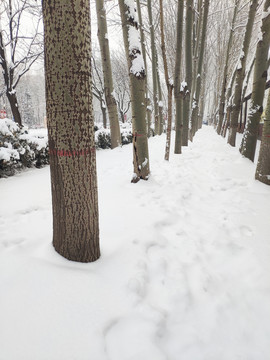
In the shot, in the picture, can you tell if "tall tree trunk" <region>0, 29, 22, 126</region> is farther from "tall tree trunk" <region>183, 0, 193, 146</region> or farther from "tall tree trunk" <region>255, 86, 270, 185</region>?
Answer: "tall tree trunk" <region>255, 86, 270, 185</region>

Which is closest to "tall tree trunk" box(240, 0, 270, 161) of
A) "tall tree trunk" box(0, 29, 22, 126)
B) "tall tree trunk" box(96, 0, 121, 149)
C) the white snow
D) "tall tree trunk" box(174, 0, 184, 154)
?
"tall tree trunk" box(174, 0, 184, 154)

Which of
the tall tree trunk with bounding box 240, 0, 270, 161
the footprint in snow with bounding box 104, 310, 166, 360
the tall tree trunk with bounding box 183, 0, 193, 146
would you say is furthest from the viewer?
the tall tree trunk with bounding box 183, 0, 193, 146

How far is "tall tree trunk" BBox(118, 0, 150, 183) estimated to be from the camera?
358 cm

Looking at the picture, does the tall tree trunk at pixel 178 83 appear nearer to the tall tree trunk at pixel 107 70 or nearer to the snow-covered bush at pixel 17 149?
the tall tree trunk at pixel 107 70

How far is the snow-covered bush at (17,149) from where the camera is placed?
177 inches

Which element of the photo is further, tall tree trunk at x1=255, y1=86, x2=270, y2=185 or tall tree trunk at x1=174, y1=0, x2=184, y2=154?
tall tree trunk at x1=174, y1=0, x2=184, y2=154

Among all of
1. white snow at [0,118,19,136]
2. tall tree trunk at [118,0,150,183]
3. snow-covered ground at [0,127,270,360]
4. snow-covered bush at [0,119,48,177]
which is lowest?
snow-covered ground at [0,127,270,360]

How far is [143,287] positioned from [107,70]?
331 inches

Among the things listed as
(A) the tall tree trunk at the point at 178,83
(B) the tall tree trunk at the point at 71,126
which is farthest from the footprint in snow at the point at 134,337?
(A) the tall tree trunk at the point at 178,83

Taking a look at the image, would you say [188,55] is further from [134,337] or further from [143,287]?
[134,337]

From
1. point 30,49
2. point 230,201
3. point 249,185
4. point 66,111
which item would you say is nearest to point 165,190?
point 230,201

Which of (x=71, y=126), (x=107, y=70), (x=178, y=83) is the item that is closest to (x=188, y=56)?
(x=178, y=83)

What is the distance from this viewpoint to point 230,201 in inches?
131

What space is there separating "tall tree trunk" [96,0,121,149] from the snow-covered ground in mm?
6002
